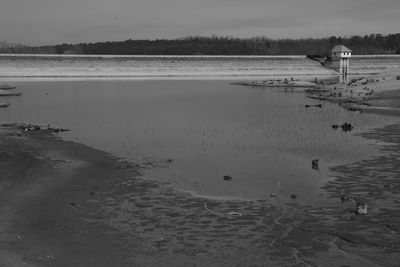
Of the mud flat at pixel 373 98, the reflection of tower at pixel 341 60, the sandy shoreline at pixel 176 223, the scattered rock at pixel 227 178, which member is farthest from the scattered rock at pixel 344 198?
the reflection of tower at pixel 341 60

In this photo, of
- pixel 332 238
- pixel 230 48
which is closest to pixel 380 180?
pixel 332 238

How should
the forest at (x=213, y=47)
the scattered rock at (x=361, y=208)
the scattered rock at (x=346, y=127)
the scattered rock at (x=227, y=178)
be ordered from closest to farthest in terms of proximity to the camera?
the scattered rock at (x=361, y=208), the scattered rock at (x=227, y=178), the scattered rock at (x=346, y=127), the forest at (x=213, y=47)

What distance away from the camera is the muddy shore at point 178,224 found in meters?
8.99

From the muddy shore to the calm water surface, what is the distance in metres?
1.01

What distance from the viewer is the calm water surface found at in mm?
14812

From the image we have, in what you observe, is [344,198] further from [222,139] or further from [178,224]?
[222,139]

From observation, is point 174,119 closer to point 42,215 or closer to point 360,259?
point 42,215

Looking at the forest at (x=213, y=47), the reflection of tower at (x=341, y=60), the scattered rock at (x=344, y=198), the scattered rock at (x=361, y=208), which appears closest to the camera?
the scattered rock at (x=361, y=208)

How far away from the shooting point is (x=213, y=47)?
172 m

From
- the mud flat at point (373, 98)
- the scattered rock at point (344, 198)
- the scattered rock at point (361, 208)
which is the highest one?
the scattered rock at point (361, 208)

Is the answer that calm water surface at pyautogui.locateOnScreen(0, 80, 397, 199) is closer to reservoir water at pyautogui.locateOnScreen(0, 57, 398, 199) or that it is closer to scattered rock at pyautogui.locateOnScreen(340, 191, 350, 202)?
reservoir water at pyautogui.locateOnScreen(0, 57, 398, 199)

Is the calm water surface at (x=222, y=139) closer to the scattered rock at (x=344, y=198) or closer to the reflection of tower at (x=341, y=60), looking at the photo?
the scattered rock at (x=344, y=198)

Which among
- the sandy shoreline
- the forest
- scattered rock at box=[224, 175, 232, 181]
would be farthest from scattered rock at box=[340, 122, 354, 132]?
the forest

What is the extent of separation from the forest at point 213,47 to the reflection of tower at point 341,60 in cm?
3768
